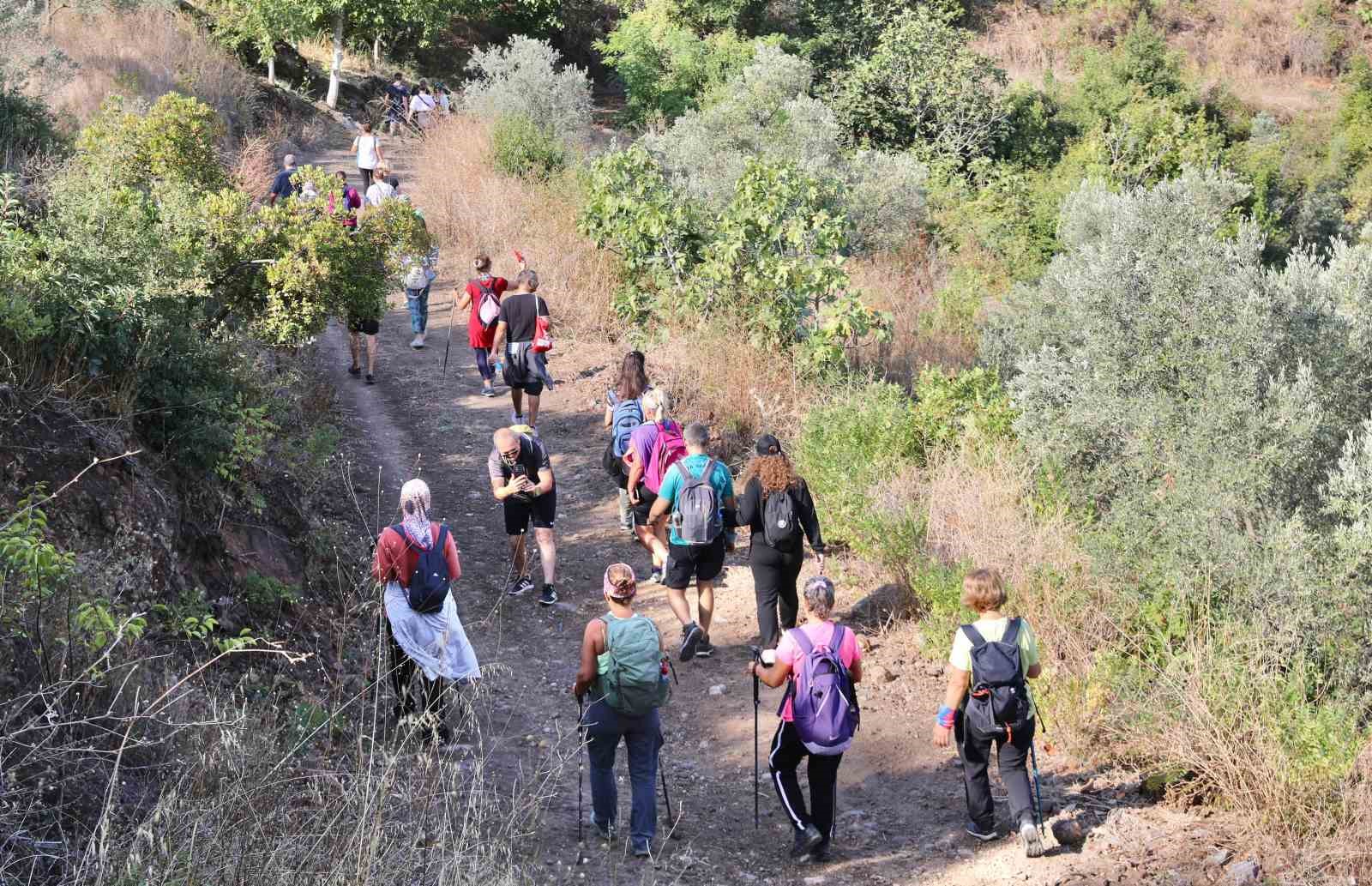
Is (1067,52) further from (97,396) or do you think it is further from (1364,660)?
(97,396)

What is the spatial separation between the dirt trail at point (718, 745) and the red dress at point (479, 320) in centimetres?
97

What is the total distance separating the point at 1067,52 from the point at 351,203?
26830 millimetres

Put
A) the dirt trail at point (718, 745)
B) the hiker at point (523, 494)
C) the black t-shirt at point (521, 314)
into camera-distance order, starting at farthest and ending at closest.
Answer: the black t-shirt at point (521, 314) < the hiker at point (523, 494) < the dirt trail at point (718, 745)

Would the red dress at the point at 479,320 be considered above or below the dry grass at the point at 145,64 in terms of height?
below

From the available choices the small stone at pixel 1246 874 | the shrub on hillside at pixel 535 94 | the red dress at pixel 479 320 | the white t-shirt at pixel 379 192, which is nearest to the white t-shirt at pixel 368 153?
the shrub on hillside at pixel 535 94

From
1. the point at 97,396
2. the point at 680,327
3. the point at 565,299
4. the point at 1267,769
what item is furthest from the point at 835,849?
the point at 565,299

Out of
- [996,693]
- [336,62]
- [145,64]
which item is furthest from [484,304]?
[336,62]

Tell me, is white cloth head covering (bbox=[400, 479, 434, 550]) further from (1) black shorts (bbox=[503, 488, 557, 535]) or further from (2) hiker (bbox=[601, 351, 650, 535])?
(2) hiker (bbox=[601, 351, 650, 535])

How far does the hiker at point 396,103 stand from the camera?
2750 cm

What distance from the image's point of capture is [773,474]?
25.7 ft

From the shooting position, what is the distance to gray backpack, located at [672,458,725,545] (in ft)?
26.3

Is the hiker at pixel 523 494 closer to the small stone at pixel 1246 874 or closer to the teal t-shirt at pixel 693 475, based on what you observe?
the teal t-shirt at pixel 693 475

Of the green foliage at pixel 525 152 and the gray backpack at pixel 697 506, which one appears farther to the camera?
the green foliage at pixel 525 152

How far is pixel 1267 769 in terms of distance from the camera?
20.5ft
